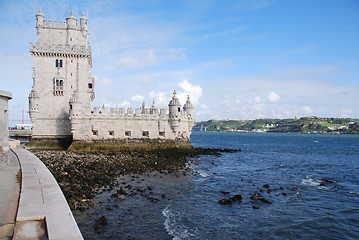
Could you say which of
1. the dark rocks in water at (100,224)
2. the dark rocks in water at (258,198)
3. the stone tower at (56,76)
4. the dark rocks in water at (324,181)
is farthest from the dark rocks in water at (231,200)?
the stone tower at (56,76)

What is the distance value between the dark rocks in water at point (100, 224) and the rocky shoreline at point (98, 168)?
1555 mm

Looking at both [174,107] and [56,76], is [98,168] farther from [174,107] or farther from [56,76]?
[56,76]

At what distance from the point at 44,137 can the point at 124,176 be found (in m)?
19.1

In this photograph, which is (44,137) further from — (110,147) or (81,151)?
(110,147)

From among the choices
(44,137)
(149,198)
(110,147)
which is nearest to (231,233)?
(149,198)

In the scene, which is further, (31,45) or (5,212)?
(31,45)

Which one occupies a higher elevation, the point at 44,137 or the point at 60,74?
the point at 60,74

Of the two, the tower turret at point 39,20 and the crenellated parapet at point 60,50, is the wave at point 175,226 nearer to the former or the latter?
the crenellated parapet at point 60,50

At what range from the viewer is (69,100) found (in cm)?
3478

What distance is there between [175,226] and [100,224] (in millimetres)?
3145

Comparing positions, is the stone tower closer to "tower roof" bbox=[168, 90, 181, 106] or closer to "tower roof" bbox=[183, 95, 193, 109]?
"tower roof" bbox=[168, 90, 181, 106]

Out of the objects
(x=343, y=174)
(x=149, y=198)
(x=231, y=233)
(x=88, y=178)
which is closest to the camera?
(x=231, y=233)

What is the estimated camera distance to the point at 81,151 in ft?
110

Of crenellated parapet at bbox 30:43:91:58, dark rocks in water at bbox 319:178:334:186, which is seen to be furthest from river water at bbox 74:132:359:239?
crenellated parapet at bbox 30:43:91:58
